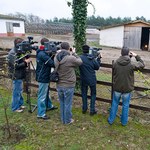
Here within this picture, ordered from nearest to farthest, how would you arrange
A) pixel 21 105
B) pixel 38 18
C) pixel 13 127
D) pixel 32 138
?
pixel 32 138 < pixel 13 127 < pixel 21 105 < pixel 38 18

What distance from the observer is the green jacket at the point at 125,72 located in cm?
329

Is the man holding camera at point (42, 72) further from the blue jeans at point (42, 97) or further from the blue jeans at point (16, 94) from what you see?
the blue jeans at point (16, 94)

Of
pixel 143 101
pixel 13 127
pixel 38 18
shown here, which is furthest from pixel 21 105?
pixel 38 18

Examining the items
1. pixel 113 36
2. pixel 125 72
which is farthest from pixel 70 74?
pixel 113 36

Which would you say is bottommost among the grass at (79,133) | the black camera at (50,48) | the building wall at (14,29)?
the grass at (79,133)

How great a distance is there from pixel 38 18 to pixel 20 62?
65.0 metres

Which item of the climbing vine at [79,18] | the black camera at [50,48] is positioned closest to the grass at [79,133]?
the black camera at [50,48]

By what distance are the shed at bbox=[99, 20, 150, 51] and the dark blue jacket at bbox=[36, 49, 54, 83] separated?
18.2m

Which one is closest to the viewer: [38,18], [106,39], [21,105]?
[21,105]

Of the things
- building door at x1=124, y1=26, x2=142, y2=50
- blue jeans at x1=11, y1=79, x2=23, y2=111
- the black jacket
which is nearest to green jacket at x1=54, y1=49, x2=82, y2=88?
the black jacket

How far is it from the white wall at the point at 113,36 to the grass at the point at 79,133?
1825cm

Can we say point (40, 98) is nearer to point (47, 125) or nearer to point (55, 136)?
point (47, 125)

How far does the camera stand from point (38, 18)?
209 feet

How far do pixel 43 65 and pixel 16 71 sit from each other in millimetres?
852
